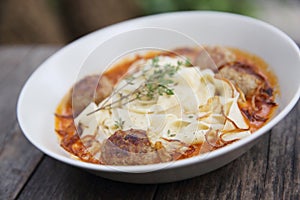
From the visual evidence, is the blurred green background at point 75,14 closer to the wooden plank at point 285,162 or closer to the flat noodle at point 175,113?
the flat noodle at point 175,113

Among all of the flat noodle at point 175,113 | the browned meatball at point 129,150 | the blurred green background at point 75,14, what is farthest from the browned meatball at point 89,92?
the blurred green background at point 75,14

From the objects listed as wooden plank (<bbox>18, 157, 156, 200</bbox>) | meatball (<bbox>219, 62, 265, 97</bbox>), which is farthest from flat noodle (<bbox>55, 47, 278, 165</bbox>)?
wooden plank (<bbox>18, 157, 156, 200</bbox>)

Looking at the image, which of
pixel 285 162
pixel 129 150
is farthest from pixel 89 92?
pixel 285 162

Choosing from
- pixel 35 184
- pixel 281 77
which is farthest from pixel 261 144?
pixel 35 184

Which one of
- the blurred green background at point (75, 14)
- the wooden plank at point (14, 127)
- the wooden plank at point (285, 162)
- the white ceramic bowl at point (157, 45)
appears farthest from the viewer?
the blurred green background at point (75, 14)

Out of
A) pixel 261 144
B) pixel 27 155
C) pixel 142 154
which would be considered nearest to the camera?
pixel 142 154

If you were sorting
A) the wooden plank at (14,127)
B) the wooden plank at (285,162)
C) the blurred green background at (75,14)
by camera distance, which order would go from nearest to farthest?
the wooden plank at (285,162) < the wooden plank at (14,127) < the blurred green background at (75,14)

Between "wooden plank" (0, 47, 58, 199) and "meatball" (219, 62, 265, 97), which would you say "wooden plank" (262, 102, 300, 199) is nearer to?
"meatball" (219, 62, 265, 97)

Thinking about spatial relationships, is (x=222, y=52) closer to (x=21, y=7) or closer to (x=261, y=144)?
(x=261, y=144)
